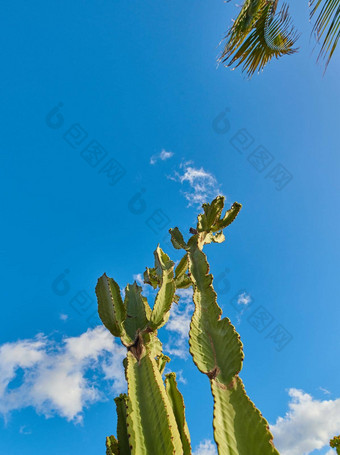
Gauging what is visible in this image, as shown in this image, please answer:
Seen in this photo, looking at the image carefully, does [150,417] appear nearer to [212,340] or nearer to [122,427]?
[122,427]

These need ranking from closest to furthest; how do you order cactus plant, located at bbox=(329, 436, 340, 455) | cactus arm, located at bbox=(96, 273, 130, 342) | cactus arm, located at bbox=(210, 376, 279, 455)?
cactus arm, located at bbox=(210, 376, 279, 455), cactus arm, located at bbox=(96, 273, 130, 342), cactus plant, located at bbox=(329, 436, 340, 455)

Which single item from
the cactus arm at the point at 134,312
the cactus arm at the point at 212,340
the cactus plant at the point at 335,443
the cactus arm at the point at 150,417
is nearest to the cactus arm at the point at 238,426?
the cactus arm at the point at 212,340

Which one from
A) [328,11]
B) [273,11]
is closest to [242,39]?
[273,11]

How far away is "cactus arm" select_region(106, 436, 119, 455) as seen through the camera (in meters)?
2.11

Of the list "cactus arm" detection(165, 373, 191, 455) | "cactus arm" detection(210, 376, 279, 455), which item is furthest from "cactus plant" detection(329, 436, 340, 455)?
"cactus arm" detection(210, 376, 279, 455)

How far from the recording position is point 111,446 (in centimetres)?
217

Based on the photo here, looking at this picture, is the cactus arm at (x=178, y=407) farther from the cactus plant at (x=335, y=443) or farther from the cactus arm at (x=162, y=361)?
the cactus plant at (x=335, y=443)

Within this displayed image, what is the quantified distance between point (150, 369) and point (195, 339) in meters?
0.39

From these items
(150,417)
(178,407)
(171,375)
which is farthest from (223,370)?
(171,375)

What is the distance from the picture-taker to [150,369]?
2.09m

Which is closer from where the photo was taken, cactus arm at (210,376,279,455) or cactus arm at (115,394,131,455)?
cactus arm at (210,376,279,455)

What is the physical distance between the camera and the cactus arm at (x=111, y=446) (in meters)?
2.11

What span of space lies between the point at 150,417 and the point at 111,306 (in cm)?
89

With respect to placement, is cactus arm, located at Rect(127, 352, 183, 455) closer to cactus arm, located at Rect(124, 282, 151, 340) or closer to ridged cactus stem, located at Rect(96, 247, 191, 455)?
ridged cactus stem, located at Rect(96, 247, 191, 455)
